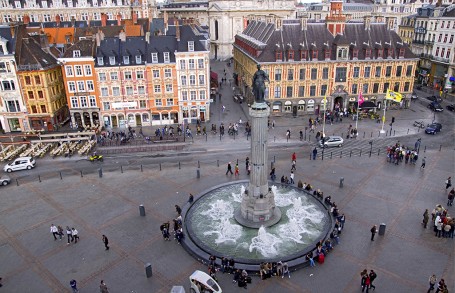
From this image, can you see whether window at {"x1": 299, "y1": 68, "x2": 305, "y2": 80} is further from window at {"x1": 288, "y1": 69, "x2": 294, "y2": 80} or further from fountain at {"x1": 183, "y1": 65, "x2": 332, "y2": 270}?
fountain at {"x1": 183, "y1": 65, "x2": 332, "y2": 270}

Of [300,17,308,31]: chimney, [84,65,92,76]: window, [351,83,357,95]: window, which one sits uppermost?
[300,17,308,31]: chimney

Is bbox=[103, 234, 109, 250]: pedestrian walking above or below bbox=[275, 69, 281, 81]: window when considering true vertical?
below

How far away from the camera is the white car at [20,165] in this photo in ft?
152

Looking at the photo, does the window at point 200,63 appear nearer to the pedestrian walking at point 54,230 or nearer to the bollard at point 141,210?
the bollard at point 141,210

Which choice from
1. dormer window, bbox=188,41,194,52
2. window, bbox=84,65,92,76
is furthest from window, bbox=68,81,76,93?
dormer window, bbox=188,41,194,52

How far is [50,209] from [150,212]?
34.3ft

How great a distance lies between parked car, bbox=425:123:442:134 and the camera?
56.7 metres

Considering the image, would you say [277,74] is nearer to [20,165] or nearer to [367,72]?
[367,72]

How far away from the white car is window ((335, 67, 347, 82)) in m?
50.2

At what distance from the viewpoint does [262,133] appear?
98.5ft

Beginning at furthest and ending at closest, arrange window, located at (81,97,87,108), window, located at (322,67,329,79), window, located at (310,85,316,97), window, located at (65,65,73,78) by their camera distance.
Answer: window, located at (310,85,316,97) → window, located at (322,67,329,79) → window, located at (81,97,87,108) → window, located at (65,65,73,78)

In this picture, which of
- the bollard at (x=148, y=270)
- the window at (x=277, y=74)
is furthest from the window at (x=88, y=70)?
the bollard at (x=148, y=270)

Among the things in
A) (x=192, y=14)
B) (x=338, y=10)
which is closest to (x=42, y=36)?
(x=338, y=10)

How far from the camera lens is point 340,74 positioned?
6481 centimetres
